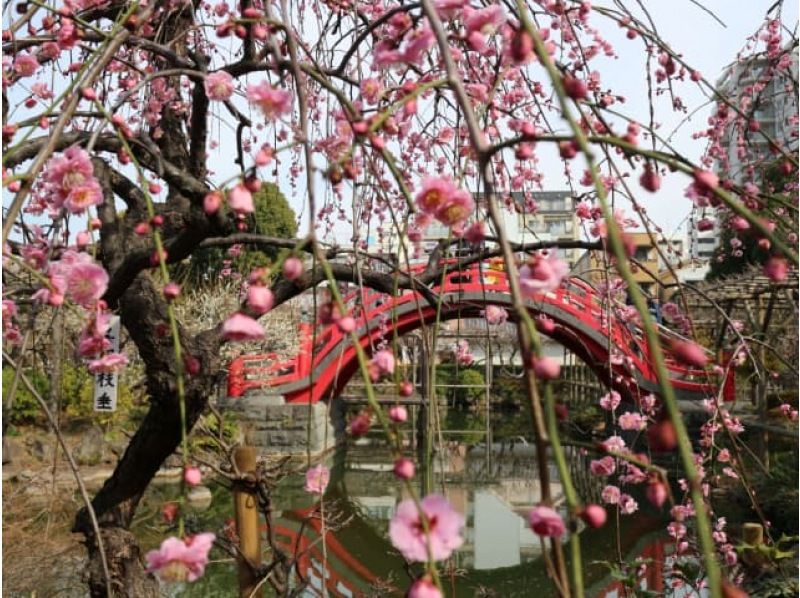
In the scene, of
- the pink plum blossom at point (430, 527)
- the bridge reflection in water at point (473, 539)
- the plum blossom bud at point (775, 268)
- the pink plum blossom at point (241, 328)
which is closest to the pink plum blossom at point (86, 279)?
the pink plum blossom at point (241, 328)

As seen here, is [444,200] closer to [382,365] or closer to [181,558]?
[382,365]

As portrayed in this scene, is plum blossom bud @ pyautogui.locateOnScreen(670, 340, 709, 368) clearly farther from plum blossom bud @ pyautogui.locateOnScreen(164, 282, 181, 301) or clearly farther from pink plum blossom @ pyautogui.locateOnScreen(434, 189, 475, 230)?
plum blossom bud @ pyautogui.locateOnScreen(164, 282, 181, 301)

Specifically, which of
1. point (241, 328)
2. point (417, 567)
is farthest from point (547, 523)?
point (417, 567)

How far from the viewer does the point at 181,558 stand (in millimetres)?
671

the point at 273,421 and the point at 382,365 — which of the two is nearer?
the point at 382,365

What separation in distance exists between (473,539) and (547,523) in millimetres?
6370

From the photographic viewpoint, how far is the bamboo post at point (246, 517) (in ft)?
6.66

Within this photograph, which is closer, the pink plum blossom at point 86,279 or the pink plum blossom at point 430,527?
the pink plum blossom at point 430,527

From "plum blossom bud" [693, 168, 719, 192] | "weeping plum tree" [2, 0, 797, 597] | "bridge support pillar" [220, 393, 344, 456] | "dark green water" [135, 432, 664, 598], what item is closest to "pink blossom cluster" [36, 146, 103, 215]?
"weeping plum tree" [2, 0, 797, 597]

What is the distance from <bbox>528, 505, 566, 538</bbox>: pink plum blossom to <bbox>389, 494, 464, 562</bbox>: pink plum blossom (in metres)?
0.05

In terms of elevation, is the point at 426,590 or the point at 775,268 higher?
the point at 775,268

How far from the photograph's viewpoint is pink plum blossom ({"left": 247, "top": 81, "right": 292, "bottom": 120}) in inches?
33.8

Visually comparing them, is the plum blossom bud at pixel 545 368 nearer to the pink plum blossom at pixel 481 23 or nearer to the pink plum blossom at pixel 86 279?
the pink plum blossom at pixel 481 23

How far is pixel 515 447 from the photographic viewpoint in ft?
36.9
